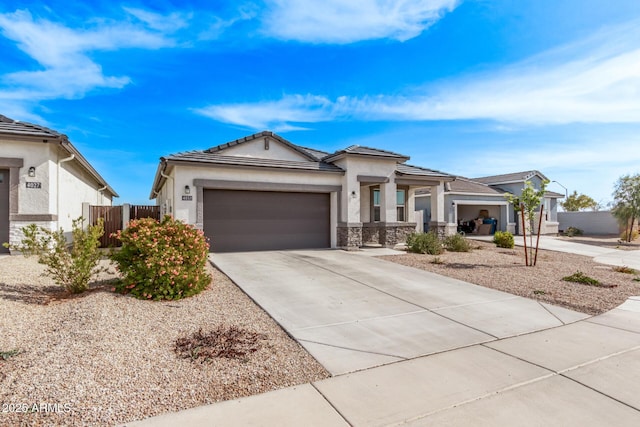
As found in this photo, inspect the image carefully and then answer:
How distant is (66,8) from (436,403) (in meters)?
10.9

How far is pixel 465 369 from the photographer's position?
11.9ft

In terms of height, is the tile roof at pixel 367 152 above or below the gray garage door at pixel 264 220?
above

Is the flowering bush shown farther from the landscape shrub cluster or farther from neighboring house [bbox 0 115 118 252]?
the landscape shrub cluster

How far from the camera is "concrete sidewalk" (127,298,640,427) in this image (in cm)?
273

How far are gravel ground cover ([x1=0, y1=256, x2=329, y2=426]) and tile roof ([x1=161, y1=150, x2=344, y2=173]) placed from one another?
259 inches

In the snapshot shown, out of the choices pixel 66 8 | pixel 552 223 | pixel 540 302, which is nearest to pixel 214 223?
pixel 66 8

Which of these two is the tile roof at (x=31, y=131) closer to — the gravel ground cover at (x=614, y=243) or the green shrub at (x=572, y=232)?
the gravel ground cover at (x=614, y=243)

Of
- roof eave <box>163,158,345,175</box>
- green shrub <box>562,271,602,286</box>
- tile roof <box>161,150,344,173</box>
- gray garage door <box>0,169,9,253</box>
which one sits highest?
tile roof <box>161,150,344,173</box>

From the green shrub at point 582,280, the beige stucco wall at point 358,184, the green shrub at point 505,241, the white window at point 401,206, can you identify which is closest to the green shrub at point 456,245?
the beige stucco wall at point 358,184

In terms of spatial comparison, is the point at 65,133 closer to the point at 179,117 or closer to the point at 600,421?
the point at 179,117

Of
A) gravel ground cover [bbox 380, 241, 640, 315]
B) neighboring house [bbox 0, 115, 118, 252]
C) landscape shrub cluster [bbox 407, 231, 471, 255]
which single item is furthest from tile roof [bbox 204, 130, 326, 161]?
gravel ground cover [bbox 380, 241, 640, 315]

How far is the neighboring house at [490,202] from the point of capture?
23219 millimetres

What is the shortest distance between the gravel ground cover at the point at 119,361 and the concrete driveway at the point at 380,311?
485 mm

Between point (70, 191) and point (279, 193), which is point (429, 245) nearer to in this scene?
point (279, 193)
